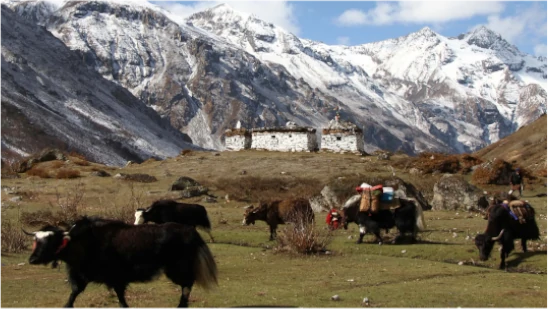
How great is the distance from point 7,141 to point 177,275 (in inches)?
5432

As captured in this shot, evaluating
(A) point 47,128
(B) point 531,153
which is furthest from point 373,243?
(A) point 47,128

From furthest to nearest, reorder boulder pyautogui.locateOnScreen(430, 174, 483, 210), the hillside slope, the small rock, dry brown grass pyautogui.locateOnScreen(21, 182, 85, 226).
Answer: the hillside slope, the small rock, boulder pyautogui.locateOnScreen(430, 174, 483, 210), dry brown grass pyautogui.locateOnScreen(21, 182, 85, 226)

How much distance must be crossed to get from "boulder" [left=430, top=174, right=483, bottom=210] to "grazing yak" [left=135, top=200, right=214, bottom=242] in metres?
17.9

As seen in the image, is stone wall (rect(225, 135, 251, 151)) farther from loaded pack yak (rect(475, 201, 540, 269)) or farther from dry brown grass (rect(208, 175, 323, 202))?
loaded pack yak (rect(475, 201, 540, 269))

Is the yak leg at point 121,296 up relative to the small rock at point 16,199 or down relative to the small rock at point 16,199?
down

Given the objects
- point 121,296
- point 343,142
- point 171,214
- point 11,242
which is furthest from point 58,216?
point 343,142

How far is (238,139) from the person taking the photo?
281 feet

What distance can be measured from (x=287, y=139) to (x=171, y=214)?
60.2m

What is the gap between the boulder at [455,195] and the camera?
34781 mm

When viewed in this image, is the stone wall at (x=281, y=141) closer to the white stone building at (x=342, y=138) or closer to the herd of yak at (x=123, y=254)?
the white stone building at (x=342, y=138)

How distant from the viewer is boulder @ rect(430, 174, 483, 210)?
114 ft

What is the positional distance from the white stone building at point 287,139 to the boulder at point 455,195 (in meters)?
44.1

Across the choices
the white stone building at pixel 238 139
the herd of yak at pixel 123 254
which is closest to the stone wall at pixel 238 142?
the white stone building at pixel 238 139

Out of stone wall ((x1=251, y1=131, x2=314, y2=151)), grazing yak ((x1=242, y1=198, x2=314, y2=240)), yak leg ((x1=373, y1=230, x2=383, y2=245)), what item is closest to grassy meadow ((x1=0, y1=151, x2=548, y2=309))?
yak leg ((x1=373, y1=230, x2=383, y2=245))
